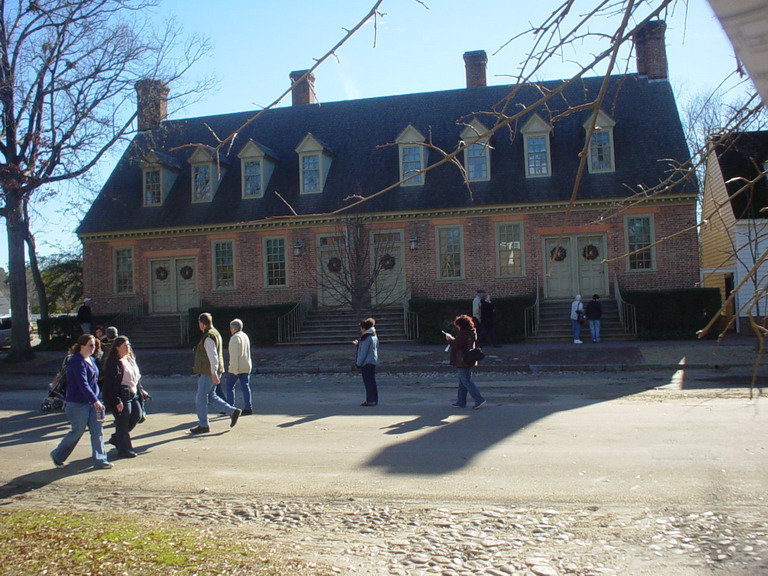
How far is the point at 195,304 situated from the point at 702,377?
19645 mm

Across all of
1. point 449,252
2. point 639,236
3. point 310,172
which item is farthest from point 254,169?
point 639,236

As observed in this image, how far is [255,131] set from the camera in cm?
3097

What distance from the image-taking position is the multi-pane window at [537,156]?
25.6m

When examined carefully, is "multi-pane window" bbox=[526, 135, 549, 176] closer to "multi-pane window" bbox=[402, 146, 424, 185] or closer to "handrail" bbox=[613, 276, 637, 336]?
"multi-pane window" bbox=[402, 146, 424, 185]

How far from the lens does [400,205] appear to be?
2578 centimetres

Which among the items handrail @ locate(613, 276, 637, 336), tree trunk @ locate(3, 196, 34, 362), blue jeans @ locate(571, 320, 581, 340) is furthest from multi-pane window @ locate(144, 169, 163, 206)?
handrail @ locate(613, 276, 637, 336)

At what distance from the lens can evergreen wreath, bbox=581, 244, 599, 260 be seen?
2464 centimetres

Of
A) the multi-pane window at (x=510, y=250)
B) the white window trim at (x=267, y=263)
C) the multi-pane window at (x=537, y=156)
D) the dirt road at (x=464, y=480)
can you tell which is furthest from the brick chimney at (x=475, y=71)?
the dirt road at (x=464, y=480)

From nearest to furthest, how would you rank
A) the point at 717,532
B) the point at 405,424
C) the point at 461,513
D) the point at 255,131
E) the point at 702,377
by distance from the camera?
the point at 717,532 < the point at 461,513 < the point at 405,424 < the point at 702,377 < the point at 255,131

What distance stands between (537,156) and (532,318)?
6.32 metres

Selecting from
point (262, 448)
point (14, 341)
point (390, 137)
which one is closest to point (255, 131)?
point (390, 137)

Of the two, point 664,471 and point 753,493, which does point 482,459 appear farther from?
point 753,493

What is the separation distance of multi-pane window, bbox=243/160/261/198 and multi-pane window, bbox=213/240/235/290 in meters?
2.23

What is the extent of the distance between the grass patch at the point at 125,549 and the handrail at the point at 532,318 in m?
18.5
